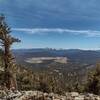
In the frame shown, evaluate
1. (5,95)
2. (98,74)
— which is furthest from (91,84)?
(5,95)

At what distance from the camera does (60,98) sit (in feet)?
92.4

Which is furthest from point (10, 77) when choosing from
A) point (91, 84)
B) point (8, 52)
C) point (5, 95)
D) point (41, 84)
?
point (41, 84)

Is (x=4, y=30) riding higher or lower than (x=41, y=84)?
higher

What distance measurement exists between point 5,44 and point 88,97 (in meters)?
25.3

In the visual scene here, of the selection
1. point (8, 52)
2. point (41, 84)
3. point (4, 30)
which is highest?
point (4, 30)

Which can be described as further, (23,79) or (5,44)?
(23,79)

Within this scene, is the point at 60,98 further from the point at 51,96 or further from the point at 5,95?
the point at 5,95

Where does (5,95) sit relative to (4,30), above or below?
below

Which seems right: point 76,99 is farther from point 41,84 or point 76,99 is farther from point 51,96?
point 41,84

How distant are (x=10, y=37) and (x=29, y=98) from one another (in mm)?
24591

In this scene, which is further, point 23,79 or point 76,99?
point 23,79

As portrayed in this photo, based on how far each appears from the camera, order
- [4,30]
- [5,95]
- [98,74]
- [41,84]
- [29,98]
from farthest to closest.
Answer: [41,84] → [98,74] → [4,30] → [5,95] → [29,98]

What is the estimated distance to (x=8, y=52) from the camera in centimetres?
5147

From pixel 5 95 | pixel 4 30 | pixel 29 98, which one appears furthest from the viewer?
pixel 4 30
